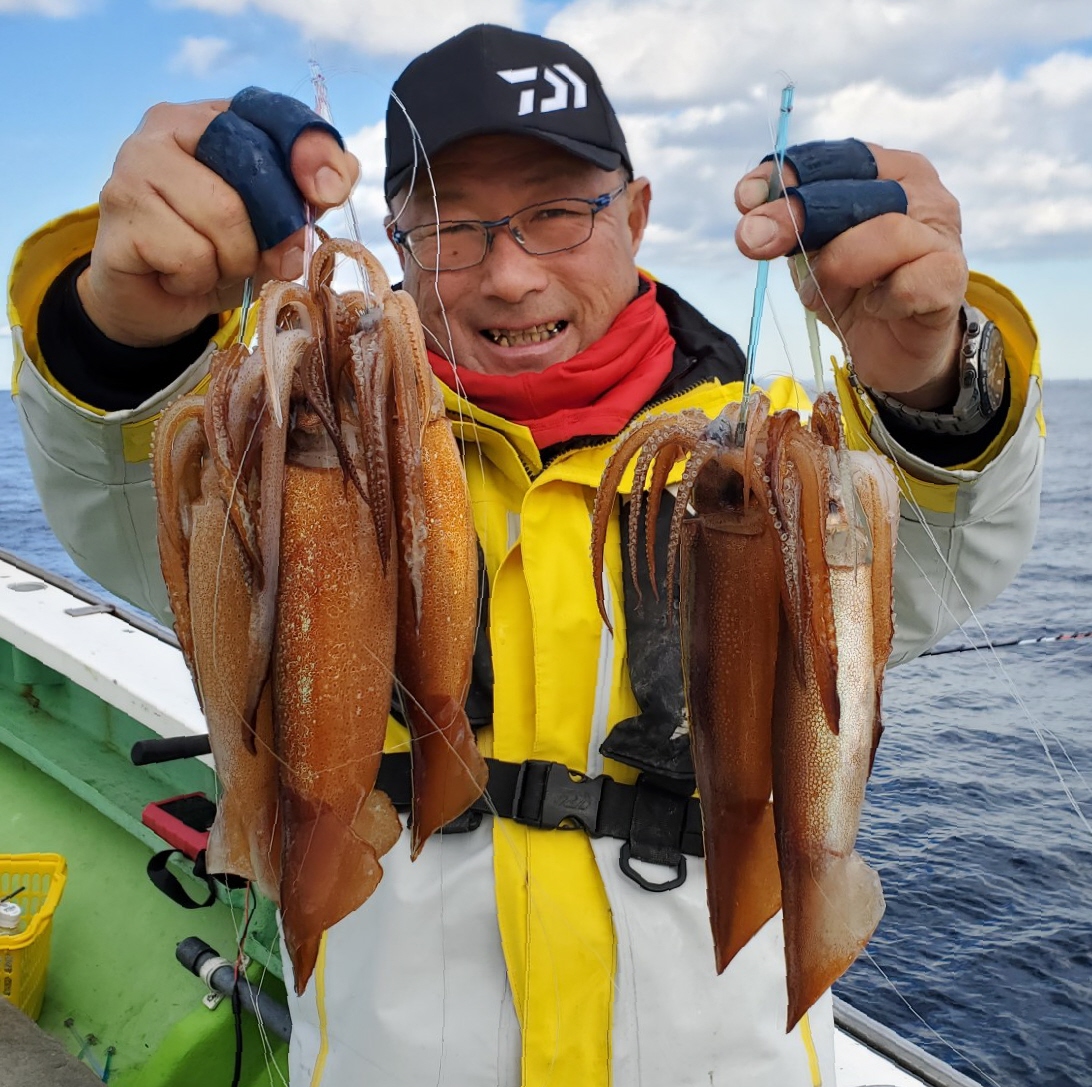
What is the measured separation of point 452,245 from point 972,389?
1.29m

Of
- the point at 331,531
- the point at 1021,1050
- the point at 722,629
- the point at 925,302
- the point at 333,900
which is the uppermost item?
the point at 925,302

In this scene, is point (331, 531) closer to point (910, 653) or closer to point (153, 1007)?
point (910, 653)

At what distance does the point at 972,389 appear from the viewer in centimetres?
223

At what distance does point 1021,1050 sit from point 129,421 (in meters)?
7.06

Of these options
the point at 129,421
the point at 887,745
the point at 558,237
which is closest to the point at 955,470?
the point at 558,237

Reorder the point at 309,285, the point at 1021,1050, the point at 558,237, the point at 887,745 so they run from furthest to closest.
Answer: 1. the point at 887,745
2. the point at 1021,1050
3. the point at 558,237
4. the point at 309,285

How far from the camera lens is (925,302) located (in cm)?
191

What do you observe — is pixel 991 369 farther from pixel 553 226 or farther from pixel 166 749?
pixel 166 749

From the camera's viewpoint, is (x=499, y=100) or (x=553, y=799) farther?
(x=499, y=100)

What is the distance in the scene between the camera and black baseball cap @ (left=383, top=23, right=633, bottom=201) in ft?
7.97

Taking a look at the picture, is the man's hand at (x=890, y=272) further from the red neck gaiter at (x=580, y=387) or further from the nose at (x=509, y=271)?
the nose at (x=509, y=271)

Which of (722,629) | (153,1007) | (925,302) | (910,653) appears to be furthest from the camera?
(153,1007)

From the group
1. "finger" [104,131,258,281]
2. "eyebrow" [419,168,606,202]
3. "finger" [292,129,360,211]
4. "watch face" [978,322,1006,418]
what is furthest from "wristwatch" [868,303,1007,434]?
"finger" [104,131,258,281]

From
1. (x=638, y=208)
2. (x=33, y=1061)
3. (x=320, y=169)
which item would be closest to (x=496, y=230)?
(x=638, y=208)
